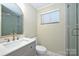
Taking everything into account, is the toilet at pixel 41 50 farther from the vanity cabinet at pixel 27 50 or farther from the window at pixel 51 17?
the window at pixel 51 17

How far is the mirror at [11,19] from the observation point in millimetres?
1905

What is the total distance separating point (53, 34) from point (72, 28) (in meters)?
0.39

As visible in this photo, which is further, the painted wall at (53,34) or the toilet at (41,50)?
the painted wall at (53,34)

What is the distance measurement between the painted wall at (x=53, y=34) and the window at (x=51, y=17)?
0.06 metres

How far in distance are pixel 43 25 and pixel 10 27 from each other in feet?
2.16

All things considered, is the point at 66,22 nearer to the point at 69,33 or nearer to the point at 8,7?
the point at 69,33

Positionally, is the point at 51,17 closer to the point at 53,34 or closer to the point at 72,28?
the point at 53,34

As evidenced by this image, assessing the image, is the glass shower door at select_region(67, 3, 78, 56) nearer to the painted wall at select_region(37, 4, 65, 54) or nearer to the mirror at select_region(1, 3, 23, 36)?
the painted wall at select_region(37, 4, 65, 54)

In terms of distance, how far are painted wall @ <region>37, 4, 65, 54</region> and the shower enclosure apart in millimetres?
101

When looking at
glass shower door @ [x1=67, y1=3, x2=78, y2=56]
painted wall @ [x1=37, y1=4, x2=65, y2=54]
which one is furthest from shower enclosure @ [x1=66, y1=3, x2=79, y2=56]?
painted wall @ [x1=37, y1=4, x2=65, y2=54]

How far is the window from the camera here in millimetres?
2035

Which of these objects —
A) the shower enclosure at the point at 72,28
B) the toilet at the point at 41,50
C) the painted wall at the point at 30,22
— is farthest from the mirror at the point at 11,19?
the shower enclosure at the point at 72,28

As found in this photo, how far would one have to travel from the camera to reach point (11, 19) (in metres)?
2.07

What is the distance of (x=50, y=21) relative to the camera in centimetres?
206
